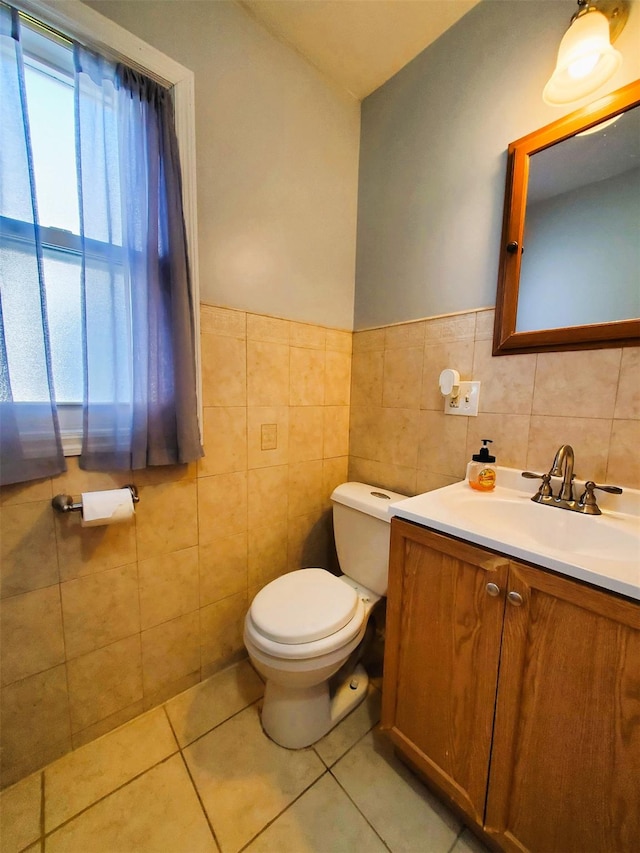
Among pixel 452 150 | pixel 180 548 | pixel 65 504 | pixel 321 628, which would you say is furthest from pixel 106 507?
pixel 452 150

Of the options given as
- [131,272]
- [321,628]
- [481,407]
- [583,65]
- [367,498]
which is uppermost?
[583,65]

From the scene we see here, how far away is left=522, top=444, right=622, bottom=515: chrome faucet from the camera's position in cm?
88

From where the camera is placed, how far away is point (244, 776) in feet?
3.27

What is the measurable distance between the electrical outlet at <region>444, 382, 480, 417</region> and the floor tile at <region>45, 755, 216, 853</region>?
1456 mm

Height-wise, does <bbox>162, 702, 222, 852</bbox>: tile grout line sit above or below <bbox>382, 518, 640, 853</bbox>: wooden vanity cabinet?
below

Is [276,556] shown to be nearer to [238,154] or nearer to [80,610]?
[80,610]

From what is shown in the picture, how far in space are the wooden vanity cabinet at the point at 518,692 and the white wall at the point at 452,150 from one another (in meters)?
0.92

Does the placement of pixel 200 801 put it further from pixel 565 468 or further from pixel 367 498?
pixel 565 468

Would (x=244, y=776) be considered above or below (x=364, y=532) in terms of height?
below

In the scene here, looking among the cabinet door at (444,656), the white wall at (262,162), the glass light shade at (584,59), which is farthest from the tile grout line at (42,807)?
the glass light shade at (584,59)

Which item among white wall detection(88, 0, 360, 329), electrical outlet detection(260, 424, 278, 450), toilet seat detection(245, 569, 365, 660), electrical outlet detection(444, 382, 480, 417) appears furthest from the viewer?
electrical outlet detection(260, 424, 278, 450)

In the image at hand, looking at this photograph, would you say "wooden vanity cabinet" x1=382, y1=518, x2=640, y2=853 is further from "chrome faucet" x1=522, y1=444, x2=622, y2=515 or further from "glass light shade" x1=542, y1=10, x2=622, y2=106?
"glass light shade" x1=542, y1=10, x2=622, y2=106

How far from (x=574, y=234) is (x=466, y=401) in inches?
22.6

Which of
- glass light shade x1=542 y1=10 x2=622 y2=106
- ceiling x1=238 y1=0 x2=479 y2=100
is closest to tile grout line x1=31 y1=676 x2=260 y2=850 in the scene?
glass light shade x1=542 y1=10 x2=622 y2=106
